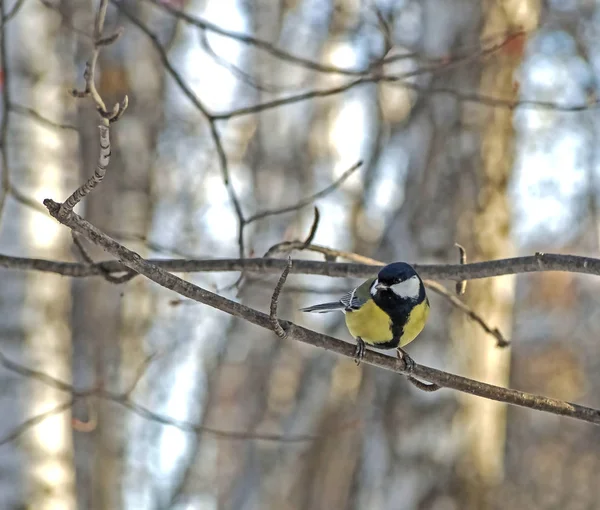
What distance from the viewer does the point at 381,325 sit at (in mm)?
1858

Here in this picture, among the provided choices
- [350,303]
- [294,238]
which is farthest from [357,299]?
[294,238]

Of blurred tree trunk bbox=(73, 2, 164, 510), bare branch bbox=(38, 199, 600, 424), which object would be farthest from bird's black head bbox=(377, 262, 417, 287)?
blurred tree trunk bbox=(73, 2, 164, 510)

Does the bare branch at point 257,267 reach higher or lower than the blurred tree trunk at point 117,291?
lower

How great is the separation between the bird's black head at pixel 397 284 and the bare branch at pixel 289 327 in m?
0.39

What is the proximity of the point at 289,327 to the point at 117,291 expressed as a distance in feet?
11.7

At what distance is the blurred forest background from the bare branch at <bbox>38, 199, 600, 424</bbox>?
35.0 inches

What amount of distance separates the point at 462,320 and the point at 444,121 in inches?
38.8

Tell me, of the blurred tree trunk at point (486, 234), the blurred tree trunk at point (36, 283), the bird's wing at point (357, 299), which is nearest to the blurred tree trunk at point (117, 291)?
the blurred tree trunk at point (36, 283)

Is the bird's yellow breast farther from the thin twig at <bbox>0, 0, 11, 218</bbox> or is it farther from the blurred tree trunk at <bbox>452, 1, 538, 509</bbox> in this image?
the blurred tree trunk at <bbox>452, 1, 538, 509</bbox>

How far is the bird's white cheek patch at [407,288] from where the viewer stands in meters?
1.84

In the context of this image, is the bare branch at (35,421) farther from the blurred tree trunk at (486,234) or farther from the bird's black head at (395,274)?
the blurred tree trunk at (486,234)

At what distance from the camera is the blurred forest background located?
243 centimetres

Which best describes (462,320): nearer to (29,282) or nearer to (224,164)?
(224,164)

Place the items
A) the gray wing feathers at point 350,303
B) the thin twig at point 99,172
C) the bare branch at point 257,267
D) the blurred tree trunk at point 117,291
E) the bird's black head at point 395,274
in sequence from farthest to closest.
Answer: the blurred tree trunk at point 117,291 → the gray wing feathers at point 350,303 → the bird's black head at point 395,274 → the bare branch at point 257,267 → the thin twig at point 99,172
